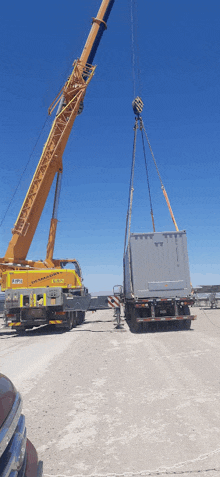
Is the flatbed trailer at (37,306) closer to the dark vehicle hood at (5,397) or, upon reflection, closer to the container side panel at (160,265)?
the container side panel at (160,265)

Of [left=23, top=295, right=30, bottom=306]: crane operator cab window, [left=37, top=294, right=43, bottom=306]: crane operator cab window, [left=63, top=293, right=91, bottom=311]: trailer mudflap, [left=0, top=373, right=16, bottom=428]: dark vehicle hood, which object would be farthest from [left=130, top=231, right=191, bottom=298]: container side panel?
[left=0, top=373, right=16, bottom=428]: dark vehicle hood

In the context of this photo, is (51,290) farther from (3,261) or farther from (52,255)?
(52,255)

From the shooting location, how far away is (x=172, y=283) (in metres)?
13.7

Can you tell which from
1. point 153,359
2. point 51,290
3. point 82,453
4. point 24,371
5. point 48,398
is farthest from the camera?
point 51,290

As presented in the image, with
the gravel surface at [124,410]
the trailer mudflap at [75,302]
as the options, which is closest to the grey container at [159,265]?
the trailer mudflap at [75,302]

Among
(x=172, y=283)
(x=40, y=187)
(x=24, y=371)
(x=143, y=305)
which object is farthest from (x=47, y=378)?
(x=40, y=187)

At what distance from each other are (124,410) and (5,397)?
2838mm

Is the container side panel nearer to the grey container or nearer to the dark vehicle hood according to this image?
the grey container

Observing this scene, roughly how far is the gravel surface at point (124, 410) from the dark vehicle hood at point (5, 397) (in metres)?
1.32

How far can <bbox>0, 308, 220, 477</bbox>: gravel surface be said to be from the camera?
3227 mm

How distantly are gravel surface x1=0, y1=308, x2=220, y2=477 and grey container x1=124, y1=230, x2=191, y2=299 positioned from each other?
499 centimetres

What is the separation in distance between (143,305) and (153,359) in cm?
560

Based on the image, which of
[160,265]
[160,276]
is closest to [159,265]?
[160,265]

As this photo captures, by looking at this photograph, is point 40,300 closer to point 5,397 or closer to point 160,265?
point 160,265
